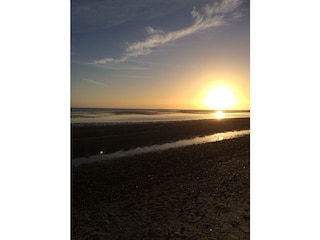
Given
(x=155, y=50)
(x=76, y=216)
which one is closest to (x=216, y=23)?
(x=155, y=50)

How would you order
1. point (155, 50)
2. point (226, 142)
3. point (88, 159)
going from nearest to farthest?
point (155, 50) < point (88, 159) < point (226, 142)

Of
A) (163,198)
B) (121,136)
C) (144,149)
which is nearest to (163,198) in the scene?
(163,198)

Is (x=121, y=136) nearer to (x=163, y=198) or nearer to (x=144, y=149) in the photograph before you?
(x=144, y=149)

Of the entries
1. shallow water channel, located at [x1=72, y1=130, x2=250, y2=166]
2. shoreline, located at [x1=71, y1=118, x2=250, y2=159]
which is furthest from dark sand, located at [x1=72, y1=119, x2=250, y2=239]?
shoreline, located at [x1=71, y1=118, x2=250, y2=159]

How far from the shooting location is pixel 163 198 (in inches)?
118

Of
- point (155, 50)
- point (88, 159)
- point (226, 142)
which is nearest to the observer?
point (155, 50)

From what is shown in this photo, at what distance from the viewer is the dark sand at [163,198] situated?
246 cm

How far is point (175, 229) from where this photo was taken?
7.98 feet
